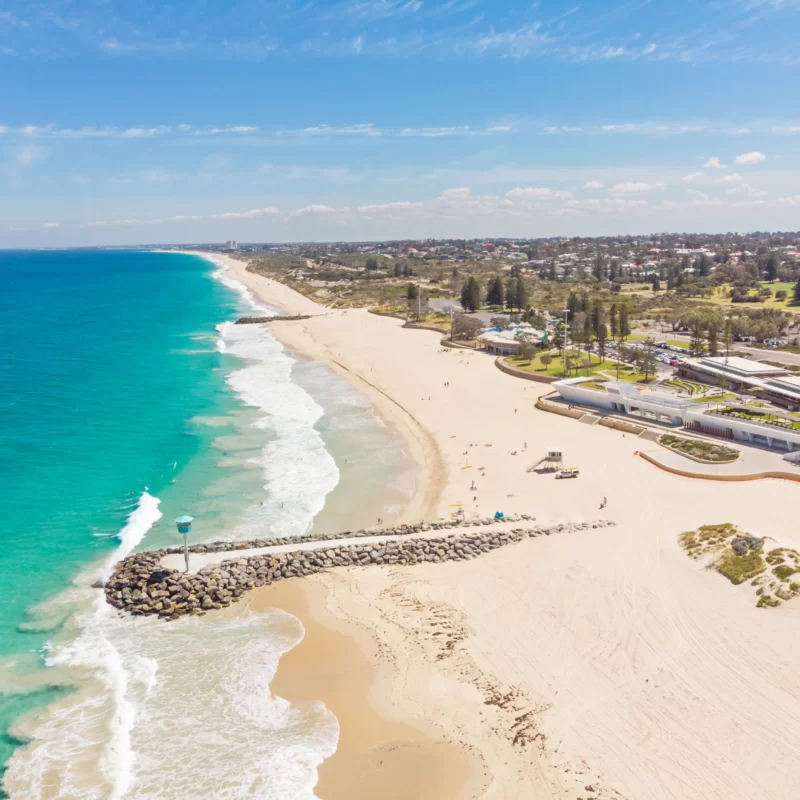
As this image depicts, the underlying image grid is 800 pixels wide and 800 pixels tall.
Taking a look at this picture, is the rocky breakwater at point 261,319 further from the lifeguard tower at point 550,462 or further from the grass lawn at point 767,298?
the lifeguard tower at point 550,462

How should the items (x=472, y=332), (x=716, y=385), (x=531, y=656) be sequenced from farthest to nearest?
(x=472, y=332) < (x=716, y=385) < (x=531, y=656)

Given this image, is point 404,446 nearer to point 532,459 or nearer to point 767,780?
point 532,459

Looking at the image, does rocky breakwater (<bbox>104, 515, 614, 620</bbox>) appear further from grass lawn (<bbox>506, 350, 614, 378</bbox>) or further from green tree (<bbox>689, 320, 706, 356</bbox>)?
green tree (<bbox>689, 320, 706, 356</bbox>)

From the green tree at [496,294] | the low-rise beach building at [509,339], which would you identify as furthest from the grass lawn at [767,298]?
the low-rise beach building at [509,339]

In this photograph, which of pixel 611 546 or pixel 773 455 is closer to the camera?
pixel 611 546

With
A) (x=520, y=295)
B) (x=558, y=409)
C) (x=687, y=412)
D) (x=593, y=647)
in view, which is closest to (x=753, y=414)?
(x=687, y=412)

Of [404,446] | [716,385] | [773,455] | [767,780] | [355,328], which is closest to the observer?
[767,780]

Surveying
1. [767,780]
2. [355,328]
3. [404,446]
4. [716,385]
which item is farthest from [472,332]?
[767,780]

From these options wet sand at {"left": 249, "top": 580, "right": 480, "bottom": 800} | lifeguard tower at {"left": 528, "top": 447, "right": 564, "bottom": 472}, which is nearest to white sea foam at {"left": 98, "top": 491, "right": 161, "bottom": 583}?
wet sand at {"left": 249, "top": 580, "right": 480, "bottom": 800}
